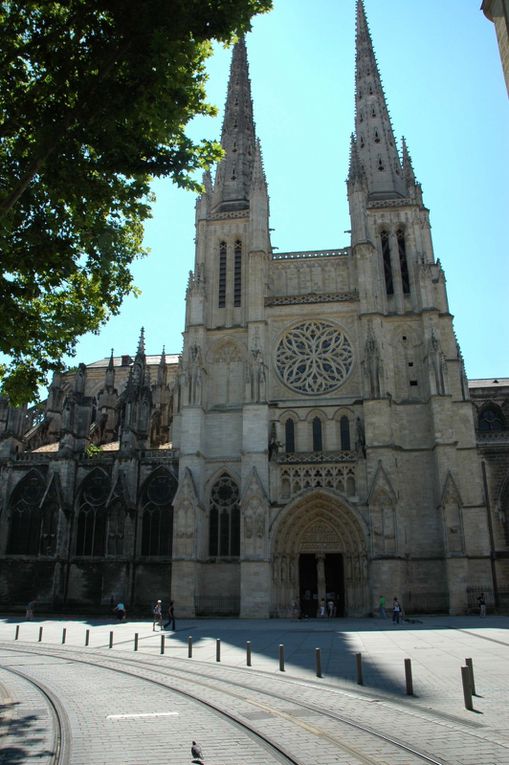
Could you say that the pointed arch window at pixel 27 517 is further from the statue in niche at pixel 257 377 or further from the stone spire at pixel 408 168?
the stone spire at pixel 408 168

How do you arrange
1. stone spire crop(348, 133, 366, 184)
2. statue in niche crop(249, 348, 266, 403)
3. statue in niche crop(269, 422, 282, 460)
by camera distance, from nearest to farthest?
statue in niche crop(269, 422, 282, 460)
statue in niche crop(249, 348, 266, 403)
stone spire crop(348, 133, 366, 184)

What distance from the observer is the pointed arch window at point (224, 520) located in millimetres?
29953

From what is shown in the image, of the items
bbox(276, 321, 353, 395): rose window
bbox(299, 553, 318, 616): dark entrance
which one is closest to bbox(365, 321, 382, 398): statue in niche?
bbox(276, 321, 353, 395): rose window

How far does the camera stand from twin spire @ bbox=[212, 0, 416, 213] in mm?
36719

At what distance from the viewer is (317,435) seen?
31.3 m

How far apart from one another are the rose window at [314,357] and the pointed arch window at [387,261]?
149 inches

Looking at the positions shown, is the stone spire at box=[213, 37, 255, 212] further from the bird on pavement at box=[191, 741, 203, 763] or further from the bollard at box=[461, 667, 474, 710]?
the bird on pavement at box=[191, 741, 203, 763]

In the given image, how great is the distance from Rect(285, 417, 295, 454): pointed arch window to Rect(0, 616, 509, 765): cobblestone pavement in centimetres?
1190

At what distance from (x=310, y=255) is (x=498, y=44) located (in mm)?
24272

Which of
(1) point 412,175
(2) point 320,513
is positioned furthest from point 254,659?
(1) point 412,175

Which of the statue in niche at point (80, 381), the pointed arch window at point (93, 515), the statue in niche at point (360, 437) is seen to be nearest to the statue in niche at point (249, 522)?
the statue in niche at point (360, 437)

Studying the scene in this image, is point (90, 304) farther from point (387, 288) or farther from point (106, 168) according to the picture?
point (387, 288)

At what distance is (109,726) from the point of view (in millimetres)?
7668

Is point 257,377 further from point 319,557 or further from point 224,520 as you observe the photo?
point 319,557
